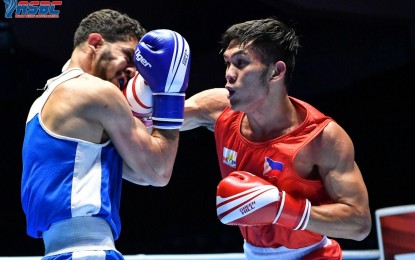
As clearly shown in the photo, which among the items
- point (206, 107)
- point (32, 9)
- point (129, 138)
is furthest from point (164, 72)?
point (32, 9)

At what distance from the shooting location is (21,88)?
19.4ft

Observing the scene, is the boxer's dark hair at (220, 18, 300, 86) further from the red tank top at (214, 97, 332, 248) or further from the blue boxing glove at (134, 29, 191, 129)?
the blue boxing glove at (134, 29, 191, 129)

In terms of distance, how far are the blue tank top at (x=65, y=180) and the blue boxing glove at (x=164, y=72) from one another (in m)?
0.25

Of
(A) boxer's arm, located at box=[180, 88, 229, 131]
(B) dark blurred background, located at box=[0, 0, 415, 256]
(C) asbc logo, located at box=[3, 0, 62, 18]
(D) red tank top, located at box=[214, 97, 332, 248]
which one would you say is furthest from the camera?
(B) dark blurred background, located at box=[0, 0, 415, 256]

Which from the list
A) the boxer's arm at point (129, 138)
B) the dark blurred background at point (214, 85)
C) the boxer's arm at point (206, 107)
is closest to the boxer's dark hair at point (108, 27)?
the boxer's arm at point (129, 138)

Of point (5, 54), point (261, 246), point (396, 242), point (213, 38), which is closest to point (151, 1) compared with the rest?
point (213, 38)

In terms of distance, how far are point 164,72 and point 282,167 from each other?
0.65m

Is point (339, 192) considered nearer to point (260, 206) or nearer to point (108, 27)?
point (260, 206)

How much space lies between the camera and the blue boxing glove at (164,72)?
239cm

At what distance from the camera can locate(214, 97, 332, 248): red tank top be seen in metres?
2.67

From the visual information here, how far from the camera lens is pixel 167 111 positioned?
7.87ft

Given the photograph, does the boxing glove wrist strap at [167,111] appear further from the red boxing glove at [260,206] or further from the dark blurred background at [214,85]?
the dark blurred background at [214,85]

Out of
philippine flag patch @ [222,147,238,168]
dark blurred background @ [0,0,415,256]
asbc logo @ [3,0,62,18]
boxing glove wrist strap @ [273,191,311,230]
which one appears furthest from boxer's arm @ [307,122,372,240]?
asbc logo @ [3,0,62,18]

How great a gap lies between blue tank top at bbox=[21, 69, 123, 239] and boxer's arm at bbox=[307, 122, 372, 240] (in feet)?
2.77
